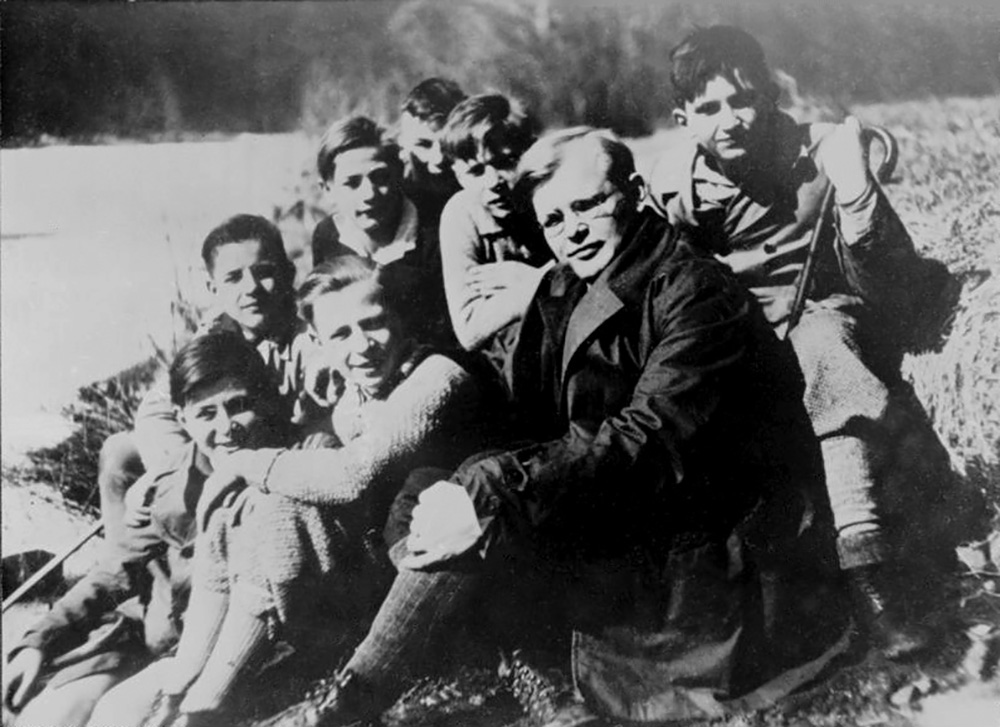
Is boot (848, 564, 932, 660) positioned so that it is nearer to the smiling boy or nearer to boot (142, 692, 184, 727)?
the smiling boy

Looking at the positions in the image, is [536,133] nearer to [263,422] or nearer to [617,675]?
[263,422]

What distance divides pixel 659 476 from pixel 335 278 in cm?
131

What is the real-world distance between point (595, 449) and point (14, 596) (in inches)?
85.5

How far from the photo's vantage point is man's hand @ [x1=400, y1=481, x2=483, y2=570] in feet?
10.6

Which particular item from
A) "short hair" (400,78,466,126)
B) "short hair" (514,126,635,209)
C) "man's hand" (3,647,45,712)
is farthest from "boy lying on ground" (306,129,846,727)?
"man's hand" (3,647,45,712)

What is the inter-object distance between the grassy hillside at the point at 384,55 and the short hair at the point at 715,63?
2.0 inches

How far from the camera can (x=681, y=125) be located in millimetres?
3504

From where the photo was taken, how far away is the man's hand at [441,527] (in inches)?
127

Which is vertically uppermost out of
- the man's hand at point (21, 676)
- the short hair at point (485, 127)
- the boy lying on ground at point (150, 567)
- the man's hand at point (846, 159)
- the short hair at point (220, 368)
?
the short hair at point (485, 127)

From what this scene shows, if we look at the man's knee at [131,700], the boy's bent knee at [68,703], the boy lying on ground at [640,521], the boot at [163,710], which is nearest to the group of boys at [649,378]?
the boy lying on ground at [640,521]

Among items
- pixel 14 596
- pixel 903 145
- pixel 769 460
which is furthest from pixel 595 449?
pixel 14 596

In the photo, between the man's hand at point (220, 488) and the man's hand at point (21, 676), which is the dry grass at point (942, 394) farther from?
the man's hand at point (21, 676)

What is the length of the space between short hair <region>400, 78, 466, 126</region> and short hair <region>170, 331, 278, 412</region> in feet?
3.37

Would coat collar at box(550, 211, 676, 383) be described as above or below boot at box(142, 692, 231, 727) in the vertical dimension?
above
